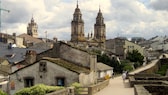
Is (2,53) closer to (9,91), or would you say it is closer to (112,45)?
(9,91)

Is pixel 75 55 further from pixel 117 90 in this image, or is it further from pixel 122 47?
pixel 122 47

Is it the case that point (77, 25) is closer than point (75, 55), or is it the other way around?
point (75, 55)

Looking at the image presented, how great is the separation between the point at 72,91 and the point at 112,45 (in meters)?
107

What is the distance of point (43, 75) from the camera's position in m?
35.2

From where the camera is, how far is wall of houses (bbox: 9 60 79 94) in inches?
1341

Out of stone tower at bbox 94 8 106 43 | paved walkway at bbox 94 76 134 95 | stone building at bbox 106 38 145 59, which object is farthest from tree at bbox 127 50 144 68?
paved walkway at bbox 94 76 134 95

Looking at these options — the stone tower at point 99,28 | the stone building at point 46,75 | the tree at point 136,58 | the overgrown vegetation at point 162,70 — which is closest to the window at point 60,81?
the stone building at point 46,75

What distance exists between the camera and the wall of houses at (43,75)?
1341 inches

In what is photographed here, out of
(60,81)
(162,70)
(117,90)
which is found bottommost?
(117,90)

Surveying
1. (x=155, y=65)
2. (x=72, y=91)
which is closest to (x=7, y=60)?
(x=155, y=65)

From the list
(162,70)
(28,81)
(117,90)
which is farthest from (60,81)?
(162,70)

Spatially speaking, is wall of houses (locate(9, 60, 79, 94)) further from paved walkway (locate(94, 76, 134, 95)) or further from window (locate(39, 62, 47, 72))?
paved walkway (locate(94, 76, 134, 95))

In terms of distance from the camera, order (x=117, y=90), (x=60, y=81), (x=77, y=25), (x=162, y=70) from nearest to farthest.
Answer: (x=117, y=90)
(x=60, y=81)
(x=162, y=70)
(x=77, y=25)

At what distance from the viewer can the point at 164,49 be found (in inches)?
5527
